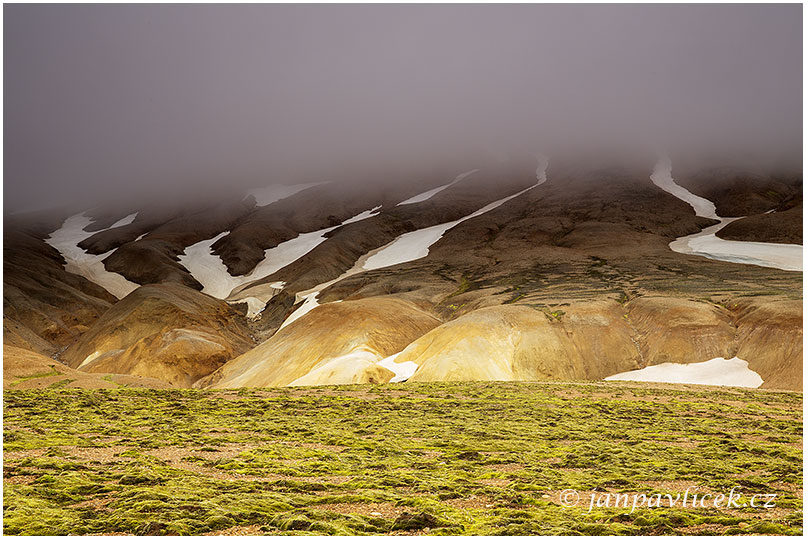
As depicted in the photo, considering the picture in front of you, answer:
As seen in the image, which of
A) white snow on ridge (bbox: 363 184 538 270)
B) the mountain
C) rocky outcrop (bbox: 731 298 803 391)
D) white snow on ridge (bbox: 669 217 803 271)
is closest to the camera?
rocky outcrop (bbox: 731 298 803 391)

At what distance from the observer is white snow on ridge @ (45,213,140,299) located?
117562 millimetres

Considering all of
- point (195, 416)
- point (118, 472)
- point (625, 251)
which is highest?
point (118, 472)

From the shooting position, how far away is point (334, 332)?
183 ft

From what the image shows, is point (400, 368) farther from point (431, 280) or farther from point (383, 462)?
point (431, 280)

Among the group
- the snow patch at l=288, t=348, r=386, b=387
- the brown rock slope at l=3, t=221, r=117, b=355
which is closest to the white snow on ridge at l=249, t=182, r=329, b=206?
the brown rock slope at l=3, t=221, r=117, b=355

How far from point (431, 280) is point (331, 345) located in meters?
35.4

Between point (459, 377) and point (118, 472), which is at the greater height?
point (118, 472)

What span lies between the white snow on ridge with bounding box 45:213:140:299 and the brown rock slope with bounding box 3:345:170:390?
7200 centimetres

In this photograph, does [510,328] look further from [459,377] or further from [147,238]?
[147,238]

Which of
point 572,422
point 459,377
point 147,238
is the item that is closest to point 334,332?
point 459,377

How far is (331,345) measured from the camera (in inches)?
2110

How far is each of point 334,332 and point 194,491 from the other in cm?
4441

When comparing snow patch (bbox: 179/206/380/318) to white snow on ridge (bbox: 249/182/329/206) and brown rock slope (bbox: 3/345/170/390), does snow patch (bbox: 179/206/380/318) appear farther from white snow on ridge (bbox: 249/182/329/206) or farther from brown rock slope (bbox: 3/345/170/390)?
brown rock slope (bbox: 3/345/170/390)

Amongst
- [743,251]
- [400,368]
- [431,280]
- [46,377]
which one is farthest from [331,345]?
[743,251]
